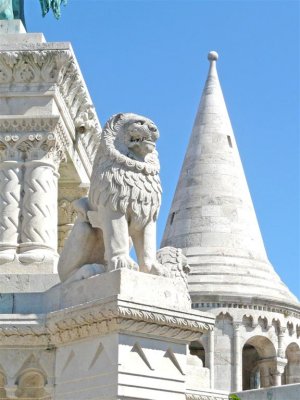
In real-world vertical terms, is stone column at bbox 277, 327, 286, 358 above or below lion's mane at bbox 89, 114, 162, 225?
above

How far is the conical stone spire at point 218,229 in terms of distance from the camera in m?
43.8

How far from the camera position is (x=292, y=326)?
145 ft

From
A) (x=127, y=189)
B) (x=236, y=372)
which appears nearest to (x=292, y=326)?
(x=236, y=372)

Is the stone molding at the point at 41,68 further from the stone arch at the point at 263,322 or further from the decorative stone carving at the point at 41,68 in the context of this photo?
the stone arch at the point at 263,322

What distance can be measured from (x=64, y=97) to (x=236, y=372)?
27.9m

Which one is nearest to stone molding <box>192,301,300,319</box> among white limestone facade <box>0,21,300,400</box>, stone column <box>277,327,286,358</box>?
stone column <box>277,327,286,358</box>

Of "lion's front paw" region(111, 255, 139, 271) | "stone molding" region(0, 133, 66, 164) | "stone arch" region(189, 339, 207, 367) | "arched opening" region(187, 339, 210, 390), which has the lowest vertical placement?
"lion's front paw" region(111, 255, 139, 271)

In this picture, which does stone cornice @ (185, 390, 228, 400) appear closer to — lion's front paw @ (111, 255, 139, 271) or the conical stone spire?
lion's front paw @ (111, 255, 139, 271)

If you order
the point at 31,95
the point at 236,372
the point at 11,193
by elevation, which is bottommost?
the point at 11,193

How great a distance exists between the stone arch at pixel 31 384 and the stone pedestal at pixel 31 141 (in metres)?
1.70

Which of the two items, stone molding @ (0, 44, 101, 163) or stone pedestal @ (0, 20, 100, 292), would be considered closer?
stone pedestal @ (0, 20, 100, 292)

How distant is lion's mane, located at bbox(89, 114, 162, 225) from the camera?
12109 mm

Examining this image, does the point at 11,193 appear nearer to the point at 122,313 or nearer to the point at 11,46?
the point at 11,46

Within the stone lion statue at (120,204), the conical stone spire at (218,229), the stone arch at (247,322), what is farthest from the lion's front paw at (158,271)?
the stone arch at (247,322)
